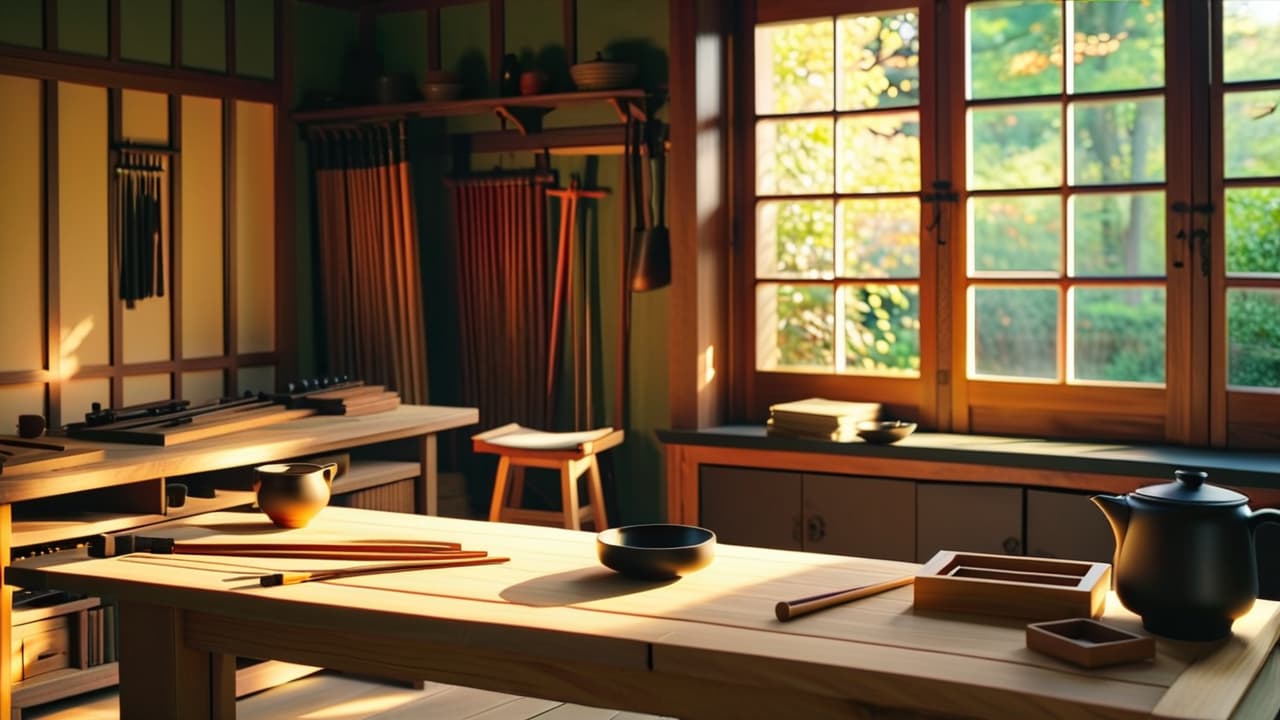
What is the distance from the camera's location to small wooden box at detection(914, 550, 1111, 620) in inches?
85.4

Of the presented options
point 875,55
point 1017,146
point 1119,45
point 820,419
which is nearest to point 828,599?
point 820,419

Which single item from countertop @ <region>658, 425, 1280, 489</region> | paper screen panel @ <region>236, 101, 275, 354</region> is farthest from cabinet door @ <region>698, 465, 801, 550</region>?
paper screen panel @ <region>236, 101, 275, 354</region>

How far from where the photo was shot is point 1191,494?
6.97 ft

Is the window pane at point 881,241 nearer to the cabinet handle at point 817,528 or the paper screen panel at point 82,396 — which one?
the cabinet handle at point 817,528

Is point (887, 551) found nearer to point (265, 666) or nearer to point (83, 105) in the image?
point (265, 666)

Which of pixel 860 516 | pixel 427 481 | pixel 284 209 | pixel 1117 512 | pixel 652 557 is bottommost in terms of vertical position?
pixel 860 516

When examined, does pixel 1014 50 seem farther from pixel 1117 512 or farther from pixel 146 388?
pixel 1117 512

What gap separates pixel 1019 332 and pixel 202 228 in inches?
254

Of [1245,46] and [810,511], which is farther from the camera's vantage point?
[810,511]

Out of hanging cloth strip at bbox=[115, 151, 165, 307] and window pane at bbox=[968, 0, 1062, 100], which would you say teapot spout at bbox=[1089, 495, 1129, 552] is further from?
window pane at bbox=[968, 0, 1062, 100]

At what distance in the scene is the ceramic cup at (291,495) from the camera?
9.66 ft

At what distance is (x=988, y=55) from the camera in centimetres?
1009

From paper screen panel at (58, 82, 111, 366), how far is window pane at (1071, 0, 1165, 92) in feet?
23.4

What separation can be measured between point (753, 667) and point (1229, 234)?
10.8ft
